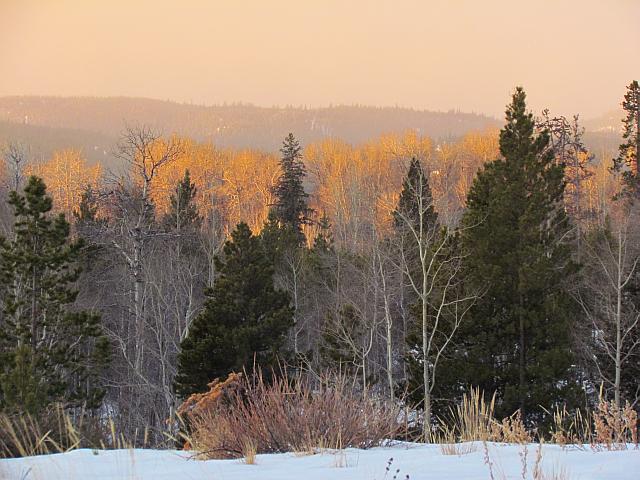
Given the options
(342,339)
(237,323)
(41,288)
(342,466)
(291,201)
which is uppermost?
(342,466)

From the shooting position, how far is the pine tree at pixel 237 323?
2127cm

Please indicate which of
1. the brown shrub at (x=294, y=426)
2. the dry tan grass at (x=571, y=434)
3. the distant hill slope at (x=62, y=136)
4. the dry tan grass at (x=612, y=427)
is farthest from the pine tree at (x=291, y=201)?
the distant hill slope at (x=62, y=136)

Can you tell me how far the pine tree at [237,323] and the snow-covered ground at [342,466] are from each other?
1532 cm

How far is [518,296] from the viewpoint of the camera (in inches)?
984

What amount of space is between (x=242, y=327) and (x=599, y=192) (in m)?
53.6

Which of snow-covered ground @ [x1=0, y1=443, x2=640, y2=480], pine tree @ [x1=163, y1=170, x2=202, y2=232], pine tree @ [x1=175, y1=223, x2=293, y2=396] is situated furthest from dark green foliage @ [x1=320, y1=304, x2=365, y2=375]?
snow-covered ground @ [x1=0, y1=443, x2=640, y2=480]

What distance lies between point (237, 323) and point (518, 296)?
9.92m

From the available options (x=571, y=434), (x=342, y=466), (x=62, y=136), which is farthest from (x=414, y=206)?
(x=62, y=136)

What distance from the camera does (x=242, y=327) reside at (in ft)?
71.5

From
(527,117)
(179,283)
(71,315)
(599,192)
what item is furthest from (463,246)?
(599,192)

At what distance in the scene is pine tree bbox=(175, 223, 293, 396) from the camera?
69.8ft

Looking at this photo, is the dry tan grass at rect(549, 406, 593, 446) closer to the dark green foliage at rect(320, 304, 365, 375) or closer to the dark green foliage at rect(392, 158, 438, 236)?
the dark green foliage at rect(320, 304, 365, 375)

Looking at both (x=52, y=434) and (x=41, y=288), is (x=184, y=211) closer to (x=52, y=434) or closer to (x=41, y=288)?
(x=41, y=288)

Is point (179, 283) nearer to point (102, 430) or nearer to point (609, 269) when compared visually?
point (609, 269)
